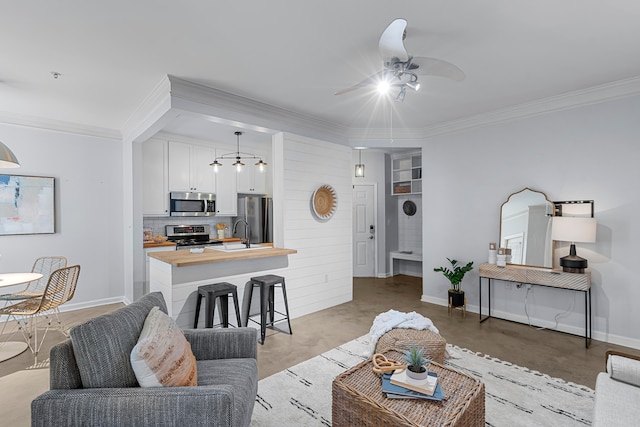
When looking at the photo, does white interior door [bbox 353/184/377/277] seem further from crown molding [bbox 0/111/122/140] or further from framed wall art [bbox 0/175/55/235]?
framed wall art [bbox 0/175/55/235]

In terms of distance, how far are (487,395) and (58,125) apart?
5802 millimetres

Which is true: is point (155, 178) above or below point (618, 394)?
above

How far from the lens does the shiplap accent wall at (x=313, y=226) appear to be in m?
4.24

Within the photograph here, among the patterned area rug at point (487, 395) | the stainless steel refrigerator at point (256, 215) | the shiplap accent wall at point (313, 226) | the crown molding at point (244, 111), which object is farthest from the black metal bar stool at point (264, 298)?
the stainless steel refrigerator at point (256, 215)

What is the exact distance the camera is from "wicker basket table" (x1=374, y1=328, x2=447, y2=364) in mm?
2590

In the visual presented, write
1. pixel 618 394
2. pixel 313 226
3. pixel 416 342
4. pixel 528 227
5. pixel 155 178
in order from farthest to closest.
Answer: pixel 155 178 < pixel 313 226 < pixel 528 227 < pixel 416 342 < pixel 618 394

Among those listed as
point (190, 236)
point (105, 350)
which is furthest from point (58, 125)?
point (105, 350)

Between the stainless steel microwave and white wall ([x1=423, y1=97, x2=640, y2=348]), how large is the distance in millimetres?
3654

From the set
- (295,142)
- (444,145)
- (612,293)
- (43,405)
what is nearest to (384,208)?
(444,145)

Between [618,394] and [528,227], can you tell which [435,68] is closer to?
[618,394]

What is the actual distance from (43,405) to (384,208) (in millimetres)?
6115

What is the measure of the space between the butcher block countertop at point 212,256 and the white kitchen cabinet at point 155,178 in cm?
178

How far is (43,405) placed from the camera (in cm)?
135

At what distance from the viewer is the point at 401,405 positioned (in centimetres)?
164
